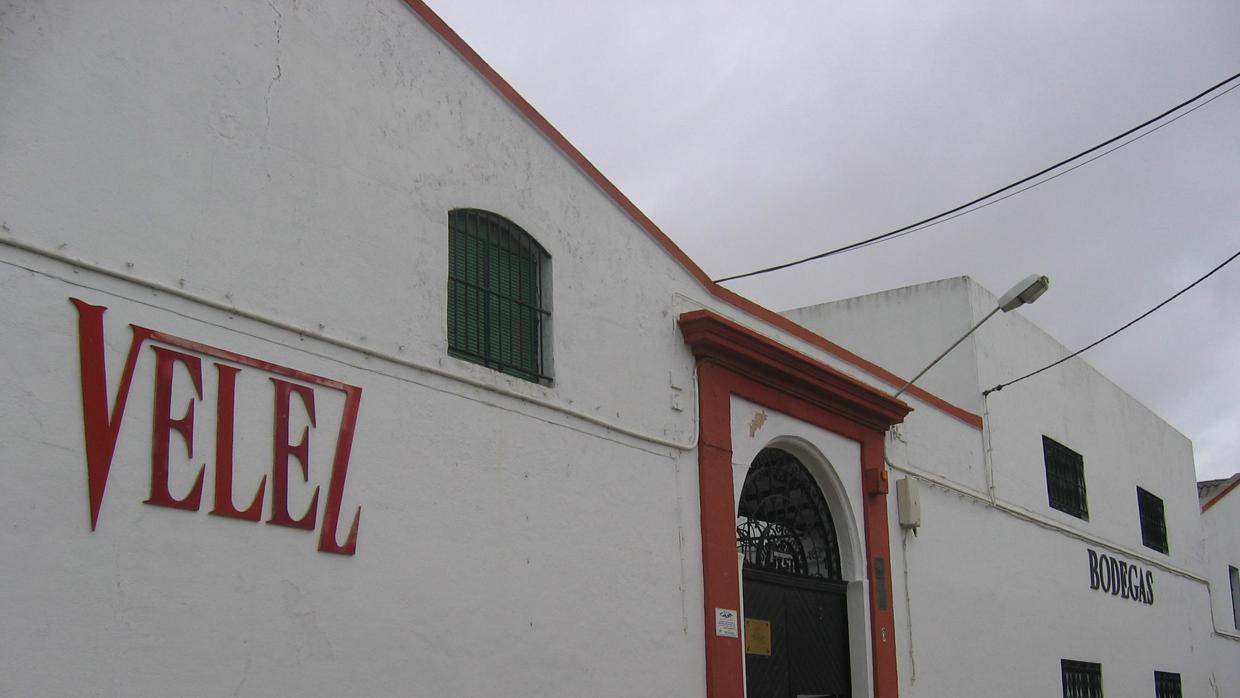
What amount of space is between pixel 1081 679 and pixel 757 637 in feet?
22.6

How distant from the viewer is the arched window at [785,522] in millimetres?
10195

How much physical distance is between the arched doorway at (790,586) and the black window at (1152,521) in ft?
29.4

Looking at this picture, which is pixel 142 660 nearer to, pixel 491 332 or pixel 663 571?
pixel 491 332

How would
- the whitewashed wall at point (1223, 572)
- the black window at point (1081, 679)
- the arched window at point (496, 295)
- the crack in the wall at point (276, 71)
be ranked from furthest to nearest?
1. the whitewashed wall at point (1223, 572)
2. the black window at point (1081, 679)
3. the arched window at point (496, 295)
4. the crack in the wall at point (276, 71)

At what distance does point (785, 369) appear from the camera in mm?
10180

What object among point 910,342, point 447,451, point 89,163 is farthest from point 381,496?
point 910,342

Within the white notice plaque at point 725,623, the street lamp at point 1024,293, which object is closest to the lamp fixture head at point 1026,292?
the street lamp at point 1024,293

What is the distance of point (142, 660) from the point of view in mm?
5434

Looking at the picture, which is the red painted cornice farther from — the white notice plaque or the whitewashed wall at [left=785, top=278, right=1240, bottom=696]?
the white notice plaque

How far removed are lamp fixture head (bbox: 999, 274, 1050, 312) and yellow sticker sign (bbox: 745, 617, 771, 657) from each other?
389 cm

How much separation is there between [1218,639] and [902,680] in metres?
11.4

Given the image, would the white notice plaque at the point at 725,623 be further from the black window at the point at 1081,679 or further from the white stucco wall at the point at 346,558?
the black window at the point at 1081,679

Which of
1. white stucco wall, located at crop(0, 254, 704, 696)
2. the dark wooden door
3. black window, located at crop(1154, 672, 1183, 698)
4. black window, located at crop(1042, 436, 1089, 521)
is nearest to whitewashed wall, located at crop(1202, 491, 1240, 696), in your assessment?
black window, located at crop(1154, 672, 1183, 698)

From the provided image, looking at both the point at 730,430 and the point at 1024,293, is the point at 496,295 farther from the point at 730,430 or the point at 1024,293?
the point at 1024,293
